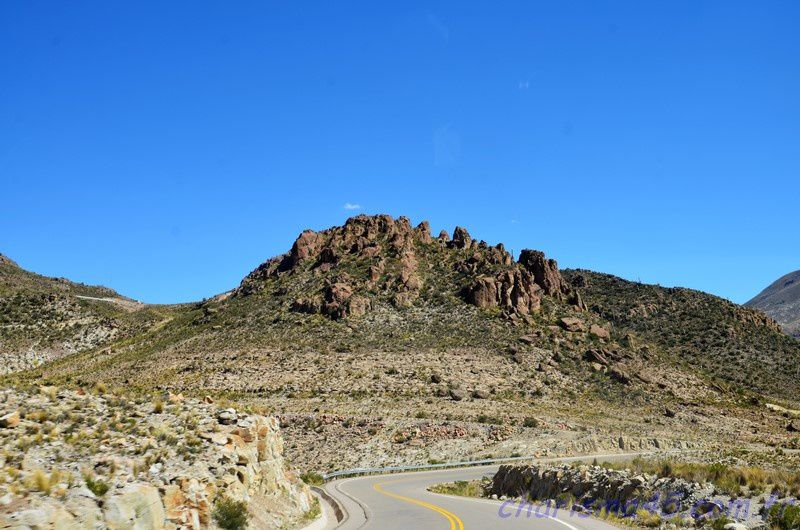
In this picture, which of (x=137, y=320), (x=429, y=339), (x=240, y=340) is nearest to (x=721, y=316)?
(x=429, y=339)

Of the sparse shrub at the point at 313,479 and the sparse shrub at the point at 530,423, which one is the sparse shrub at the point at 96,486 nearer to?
the sparse shrub at the point at 313,479

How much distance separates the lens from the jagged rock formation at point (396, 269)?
73.6 meters

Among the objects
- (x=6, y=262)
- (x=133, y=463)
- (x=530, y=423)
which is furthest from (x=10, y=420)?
(x=6, y=262)

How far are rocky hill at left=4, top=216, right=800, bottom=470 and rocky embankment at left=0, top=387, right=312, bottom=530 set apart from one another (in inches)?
873

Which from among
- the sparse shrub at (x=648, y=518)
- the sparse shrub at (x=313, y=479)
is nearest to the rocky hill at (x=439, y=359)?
the sparse shrub at (x=313, y=479)

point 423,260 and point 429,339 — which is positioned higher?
point 423,260

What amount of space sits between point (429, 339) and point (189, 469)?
52202mm

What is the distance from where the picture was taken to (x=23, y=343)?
8212 cm

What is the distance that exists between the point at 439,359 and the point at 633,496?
43527 millimetres

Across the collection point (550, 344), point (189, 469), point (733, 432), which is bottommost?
point (733, 432)

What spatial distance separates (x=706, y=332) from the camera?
8719cm

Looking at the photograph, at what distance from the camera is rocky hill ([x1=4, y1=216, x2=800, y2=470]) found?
140ft

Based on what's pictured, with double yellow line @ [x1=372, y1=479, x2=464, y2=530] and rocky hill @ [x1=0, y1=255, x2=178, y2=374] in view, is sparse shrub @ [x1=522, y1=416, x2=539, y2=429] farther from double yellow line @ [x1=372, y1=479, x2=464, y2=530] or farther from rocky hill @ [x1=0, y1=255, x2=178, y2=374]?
rocky hill @ [x1=0, y1=255, x2=178, y2=374]

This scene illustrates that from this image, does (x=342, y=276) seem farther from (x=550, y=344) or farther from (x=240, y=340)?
(x=550, y=344)
